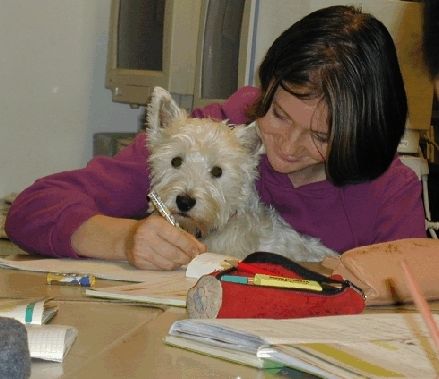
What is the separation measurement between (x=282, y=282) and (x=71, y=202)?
25.9 inches

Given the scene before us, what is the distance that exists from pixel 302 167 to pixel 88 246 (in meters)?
0.40

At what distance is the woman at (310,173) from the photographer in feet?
4.66

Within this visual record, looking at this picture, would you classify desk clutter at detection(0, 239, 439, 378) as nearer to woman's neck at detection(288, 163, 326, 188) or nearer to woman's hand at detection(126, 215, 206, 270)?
woman's hand at detection(126, 215, 206, 270)

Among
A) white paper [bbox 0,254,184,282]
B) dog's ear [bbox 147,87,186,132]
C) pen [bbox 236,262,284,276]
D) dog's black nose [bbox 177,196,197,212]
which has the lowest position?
white paper [bbox 0,254,184,282]

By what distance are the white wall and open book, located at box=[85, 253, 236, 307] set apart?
2018 millimetres

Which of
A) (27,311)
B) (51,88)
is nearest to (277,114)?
(27,311)

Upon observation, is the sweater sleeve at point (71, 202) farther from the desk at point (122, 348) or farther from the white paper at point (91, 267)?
the desk at point (122, 348)

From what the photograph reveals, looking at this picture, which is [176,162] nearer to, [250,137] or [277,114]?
[250,137]

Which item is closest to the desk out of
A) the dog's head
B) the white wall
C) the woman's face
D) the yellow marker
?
the yellow marker

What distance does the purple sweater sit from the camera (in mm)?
1547

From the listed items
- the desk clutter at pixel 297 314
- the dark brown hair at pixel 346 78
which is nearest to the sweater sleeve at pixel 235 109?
the dark brown hair at pixel 346 78

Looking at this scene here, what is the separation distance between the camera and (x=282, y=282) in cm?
96

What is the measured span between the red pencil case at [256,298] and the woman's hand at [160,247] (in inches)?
14.9

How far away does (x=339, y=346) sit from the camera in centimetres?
82
